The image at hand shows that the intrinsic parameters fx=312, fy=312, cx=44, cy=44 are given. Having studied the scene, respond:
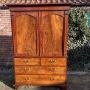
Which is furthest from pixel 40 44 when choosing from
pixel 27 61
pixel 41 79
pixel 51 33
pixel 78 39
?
pixel 78 39

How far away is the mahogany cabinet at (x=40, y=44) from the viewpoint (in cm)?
769

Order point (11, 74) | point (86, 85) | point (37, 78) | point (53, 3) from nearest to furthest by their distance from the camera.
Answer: point (53, 3), point (37, 78), point (86, 85), point (11, 74)

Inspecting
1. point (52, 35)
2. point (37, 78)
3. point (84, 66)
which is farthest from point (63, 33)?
point (84, 66)

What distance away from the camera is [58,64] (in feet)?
26.0

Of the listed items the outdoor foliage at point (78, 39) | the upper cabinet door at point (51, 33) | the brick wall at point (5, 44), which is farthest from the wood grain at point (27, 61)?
the outdoor foliage at point (78, 39)

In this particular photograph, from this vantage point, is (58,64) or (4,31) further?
(4,31)

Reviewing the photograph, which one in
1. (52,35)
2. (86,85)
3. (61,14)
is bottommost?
(86,85)

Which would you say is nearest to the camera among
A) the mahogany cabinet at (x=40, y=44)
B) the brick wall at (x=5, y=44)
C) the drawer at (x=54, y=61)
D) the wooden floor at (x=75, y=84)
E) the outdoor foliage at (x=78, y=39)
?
the mahogany cabinet at (x=40, y=44)

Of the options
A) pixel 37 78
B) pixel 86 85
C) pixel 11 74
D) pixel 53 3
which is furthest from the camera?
pixel 11 74

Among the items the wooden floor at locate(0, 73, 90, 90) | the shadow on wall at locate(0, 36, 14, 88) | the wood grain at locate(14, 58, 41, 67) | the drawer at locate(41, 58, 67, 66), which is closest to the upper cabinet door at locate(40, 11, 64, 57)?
the drawer at locate(41, 58, 67, 66)

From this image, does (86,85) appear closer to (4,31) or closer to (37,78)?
(37,78)

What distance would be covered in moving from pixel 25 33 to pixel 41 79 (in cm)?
126

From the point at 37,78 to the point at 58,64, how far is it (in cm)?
66

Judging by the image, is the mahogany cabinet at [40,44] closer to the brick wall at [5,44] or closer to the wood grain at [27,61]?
the wood grain at [27,61]
